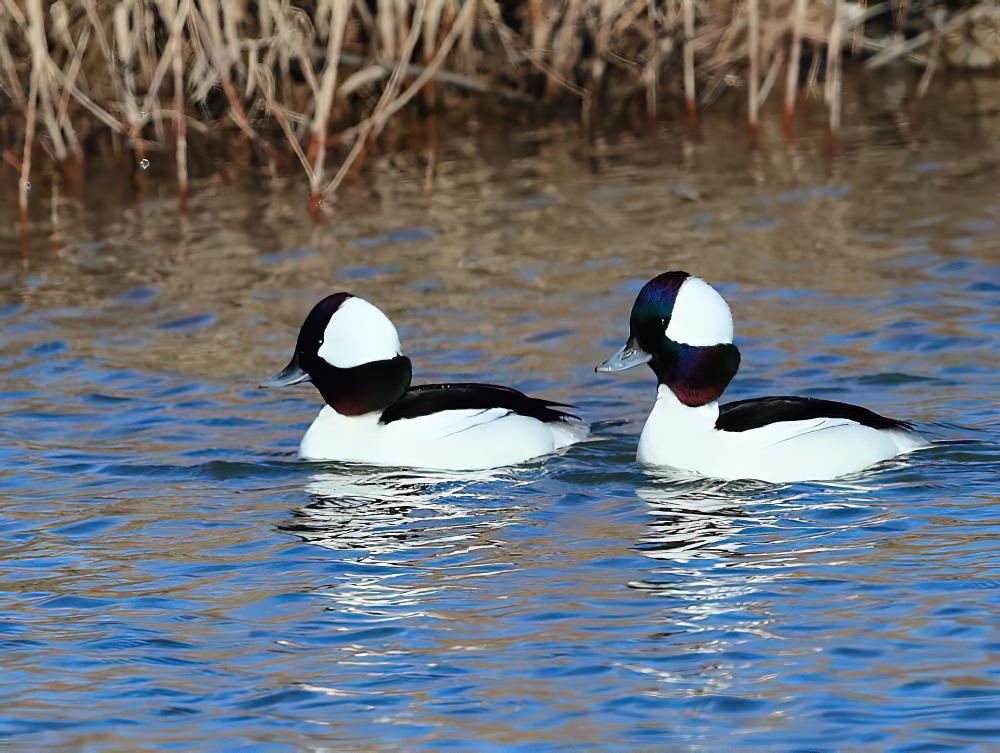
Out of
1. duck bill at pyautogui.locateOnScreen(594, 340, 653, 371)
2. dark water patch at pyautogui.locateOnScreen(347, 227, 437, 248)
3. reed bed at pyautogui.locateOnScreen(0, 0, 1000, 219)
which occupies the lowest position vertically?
duck bill at pyautogui.locateOnScreen(594, 340, 653, 371)

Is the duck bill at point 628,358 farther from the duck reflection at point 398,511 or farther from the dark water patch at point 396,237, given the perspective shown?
the dark water patch at point 396,237

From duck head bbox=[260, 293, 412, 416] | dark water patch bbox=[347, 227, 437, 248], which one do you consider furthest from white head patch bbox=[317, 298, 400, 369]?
dark water patch bbox=[347, 227, 437, 248]

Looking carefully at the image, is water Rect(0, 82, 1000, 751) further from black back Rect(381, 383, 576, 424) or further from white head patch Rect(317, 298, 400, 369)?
white head patch Rect(317, 298, 400, 369)

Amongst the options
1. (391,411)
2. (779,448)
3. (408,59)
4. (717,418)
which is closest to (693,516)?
(779,448)

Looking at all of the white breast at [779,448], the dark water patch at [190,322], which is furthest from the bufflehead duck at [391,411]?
the dark water patch at [190,322]

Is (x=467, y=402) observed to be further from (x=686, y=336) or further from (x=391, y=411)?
(x=686, y=336)

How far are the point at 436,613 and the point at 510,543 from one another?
826 mm

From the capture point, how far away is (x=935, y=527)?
6637 millimetres

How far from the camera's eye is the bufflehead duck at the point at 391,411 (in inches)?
307

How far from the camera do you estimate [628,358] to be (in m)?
7.72

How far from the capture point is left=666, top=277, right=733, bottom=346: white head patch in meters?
7.53

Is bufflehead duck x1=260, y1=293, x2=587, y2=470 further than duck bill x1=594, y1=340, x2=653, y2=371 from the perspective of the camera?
Yes

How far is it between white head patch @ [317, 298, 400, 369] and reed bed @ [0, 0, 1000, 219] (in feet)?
16.8

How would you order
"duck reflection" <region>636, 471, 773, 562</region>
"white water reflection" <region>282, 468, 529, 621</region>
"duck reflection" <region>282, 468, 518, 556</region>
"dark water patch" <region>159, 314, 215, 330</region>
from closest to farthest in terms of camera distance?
"white water reflection" <region>282, 468, 529, 621</region> → "duck reflection" <region>636, 471, 773, 562</region> → "duck reflection" <region>282, 468, 518, 556</region> → "dark water patch" <region>159, 314, 215, 330</region>
